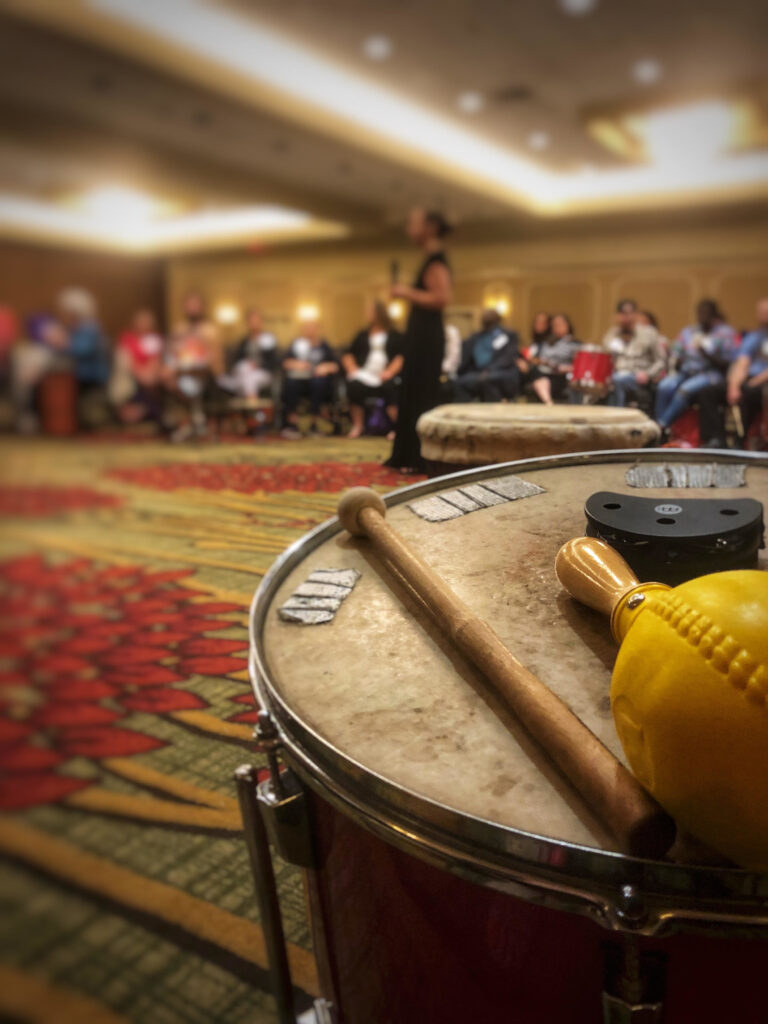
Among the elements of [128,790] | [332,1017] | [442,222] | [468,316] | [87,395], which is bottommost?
[332,1017]

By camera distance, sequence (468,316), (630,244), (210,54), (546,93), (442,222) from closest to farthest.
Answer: (210,54) < (546,93) < (442,222) < (468,316) < (630,244)

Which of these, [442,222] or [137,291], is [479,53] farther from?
[137,291]

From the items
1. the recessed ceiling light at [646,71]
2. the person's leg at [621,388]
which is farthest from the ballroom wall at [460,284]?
the recessed ceiling light at [646,71]

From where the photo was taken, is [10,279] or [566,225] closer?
[10,279]

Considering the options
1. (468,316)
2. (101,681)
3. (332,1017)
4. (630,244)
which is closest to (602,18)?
(468,316)

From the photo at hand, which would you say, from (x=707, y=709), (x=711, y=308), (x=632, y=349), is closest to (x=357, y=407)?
(x=632, y=349)

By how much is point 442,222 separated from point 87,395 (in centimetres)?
68

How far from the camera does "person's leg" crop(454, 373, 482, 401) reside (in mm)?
1126

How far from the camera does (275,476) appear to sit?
2.85ft

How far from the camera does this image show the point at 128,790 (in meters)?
0.47

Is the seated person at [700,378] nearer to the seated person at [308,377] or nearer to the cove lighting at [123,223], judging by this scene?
the seated person at [308,377]

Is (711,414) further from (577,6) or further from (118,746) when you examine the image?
(118,746)

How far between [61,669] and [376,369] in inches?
28.3

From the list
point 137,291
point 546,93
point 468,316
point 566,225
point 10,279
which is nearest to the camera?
point 10,279
